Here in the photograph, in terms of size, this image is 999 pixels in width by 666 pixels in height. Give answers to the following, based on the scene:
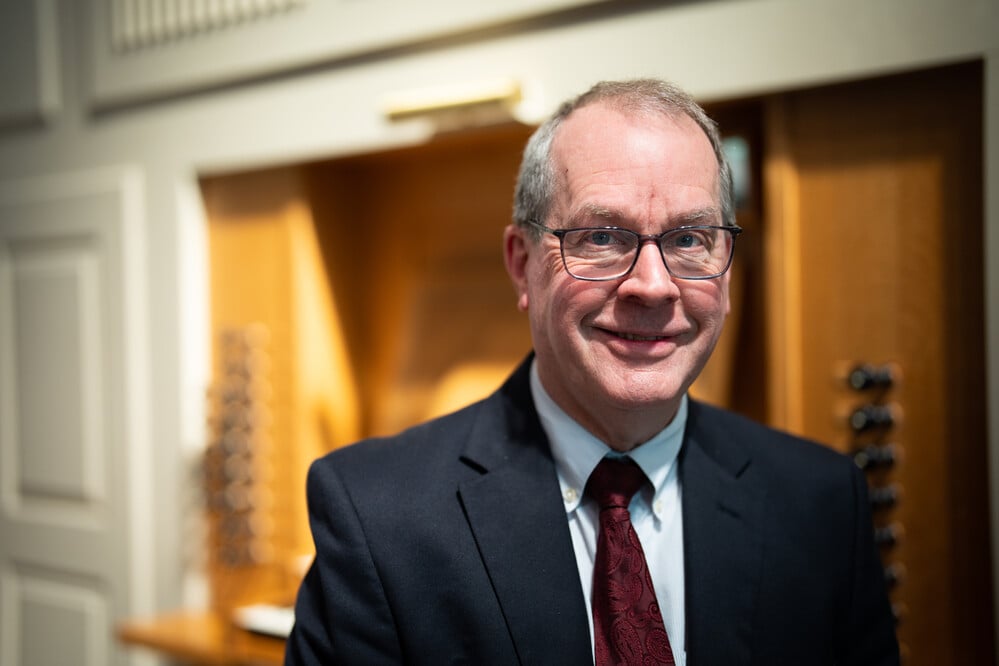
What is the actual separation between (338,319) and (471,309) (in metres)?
0.48

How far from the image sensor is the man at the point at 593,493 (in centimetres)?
129

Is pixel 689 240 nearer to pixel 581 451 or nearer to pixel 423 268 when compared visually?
pixel 581 451

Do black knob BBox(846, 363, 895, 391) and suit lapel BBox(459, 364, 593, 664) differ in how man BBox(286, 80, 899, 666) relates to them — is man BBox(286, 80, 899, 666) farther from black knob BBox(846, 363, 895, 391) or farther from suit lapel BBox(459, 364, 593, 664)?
black knob BBox(846, 363, 895, 391)

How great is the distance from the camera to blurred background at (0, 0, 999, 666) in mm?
1864

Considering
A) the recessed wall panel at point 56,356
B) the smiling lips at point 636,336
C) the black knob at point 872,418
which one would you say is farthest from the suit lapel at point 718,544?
the recessed wall panel at point 56,356

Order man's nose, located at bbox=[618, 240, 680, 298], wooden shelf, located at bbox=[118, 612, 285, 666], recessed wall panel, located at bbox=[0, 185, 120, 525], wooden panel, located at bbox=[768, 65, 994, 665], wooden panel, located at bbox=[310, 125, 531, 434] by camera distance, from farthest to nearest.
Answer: recessed wall panel, located at bbox=[0, 185, 120, 525] → wooden panel, located at bbox=[310, 125, 531, 434] → wooden shelf, located at bbox=[118, 612, 285, 666] → wooden panel, located at bbox=[768, 65, 994, 665] → man's nose, located at bbox=[618, 240, 680, 298]

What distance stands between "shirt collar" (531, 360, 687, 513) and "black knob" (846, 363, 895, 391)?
647 mm

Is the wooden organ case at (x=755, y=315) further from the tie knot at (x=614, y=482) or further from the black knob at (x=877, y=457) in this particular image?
the tie knot at (x=614, y=482)

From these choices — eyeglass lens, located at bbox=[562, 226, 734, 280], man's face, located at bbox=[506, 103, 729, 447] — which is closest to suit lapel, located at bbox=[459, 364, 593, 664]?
man's face, located at bbox=[506, 103, 729, 447]

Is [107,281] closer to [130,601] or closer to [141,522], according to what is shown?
[141,522]

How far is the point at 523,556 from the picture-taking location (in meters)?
1.32

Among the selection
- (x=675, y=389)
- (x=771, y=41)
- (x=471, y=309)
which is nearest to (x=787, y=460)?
(x=675, y=389)

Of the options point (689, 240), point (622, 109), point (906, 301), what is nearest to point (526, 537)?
point (689, 240)

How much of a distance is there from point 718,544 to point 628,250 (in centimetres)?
51
